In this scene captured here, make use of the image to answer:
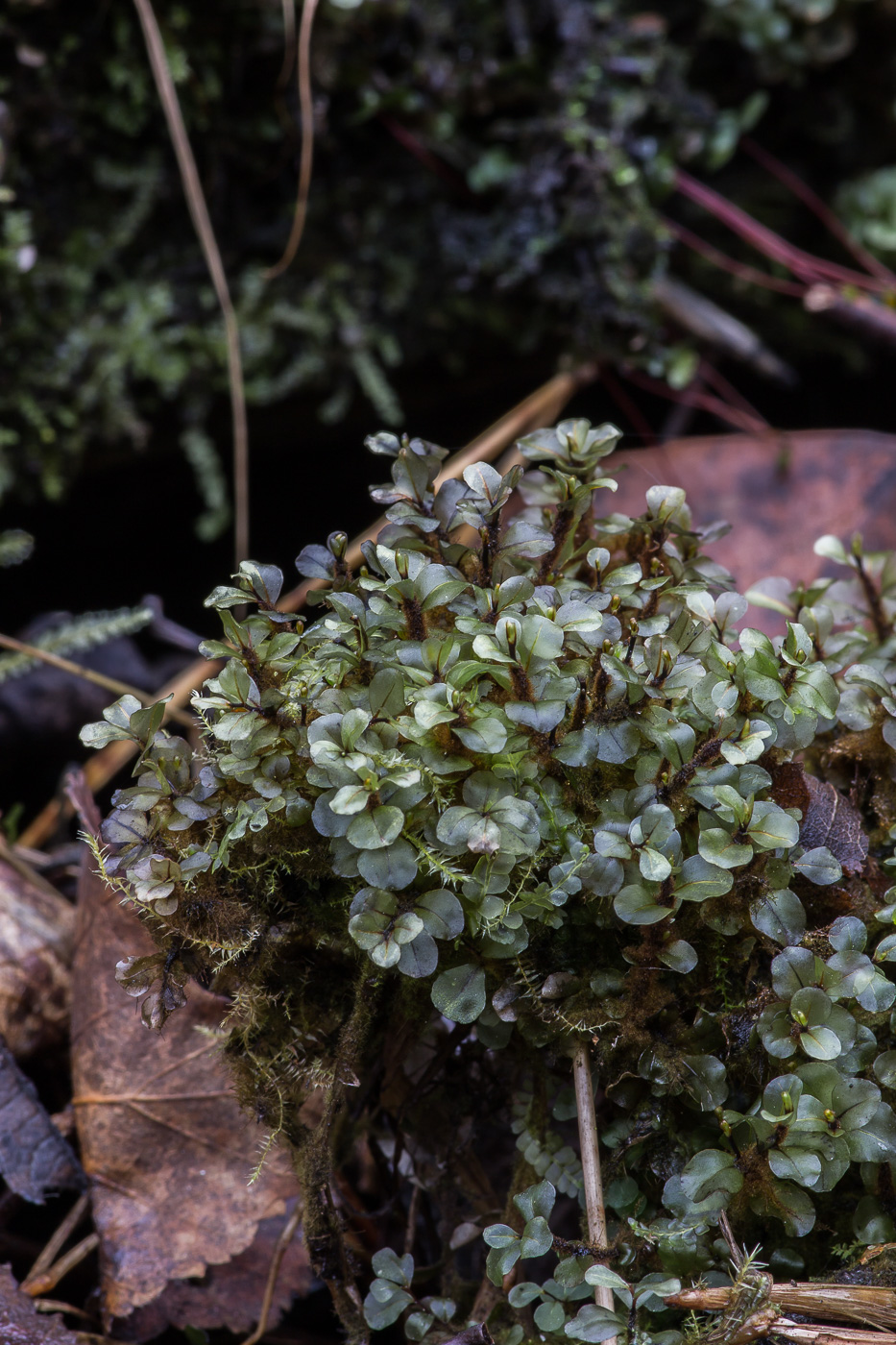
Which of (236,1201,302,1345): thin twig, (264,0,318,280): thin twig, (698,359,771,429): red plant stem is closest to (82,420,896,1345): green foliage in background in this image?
(236,1201,302,1345): thin twig

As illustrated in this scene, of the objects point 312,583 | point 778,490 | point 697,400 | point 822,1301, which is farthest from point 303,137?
point 822,1301

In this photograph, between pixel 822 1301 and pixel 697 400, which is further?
pixel 697 400

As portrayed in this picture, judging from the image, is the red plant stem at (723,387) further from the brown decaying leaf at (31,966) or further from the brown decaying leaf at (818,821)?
the brown decaying leaf at (31,966)

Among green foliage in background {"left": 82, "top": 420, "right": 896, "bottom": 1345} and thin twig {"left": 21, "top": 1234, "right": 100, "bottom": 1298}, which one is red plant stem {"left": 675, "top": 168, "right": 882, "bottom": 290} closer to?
green foliage in background {"left": 82, "top": 420, "right": 896, "bottom": 1345}

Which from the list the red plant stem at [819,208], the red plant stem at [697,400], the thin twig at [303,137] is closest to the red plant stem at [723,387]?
the red plant stem at [697,400]

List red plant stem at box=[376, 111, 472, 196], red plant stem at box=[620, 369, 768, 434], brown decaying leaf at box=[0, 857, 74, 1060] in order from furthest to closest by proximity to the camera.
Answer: red plant stem at box=[620, 369, 768, 434]
red plant stem at box=[376, 111, 472, 196]
brown decaying leaf at box=[0, 857, 74, 1060]

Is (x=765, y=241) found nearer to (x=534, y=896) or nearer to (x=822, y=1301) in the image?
(x=534, y=896)
